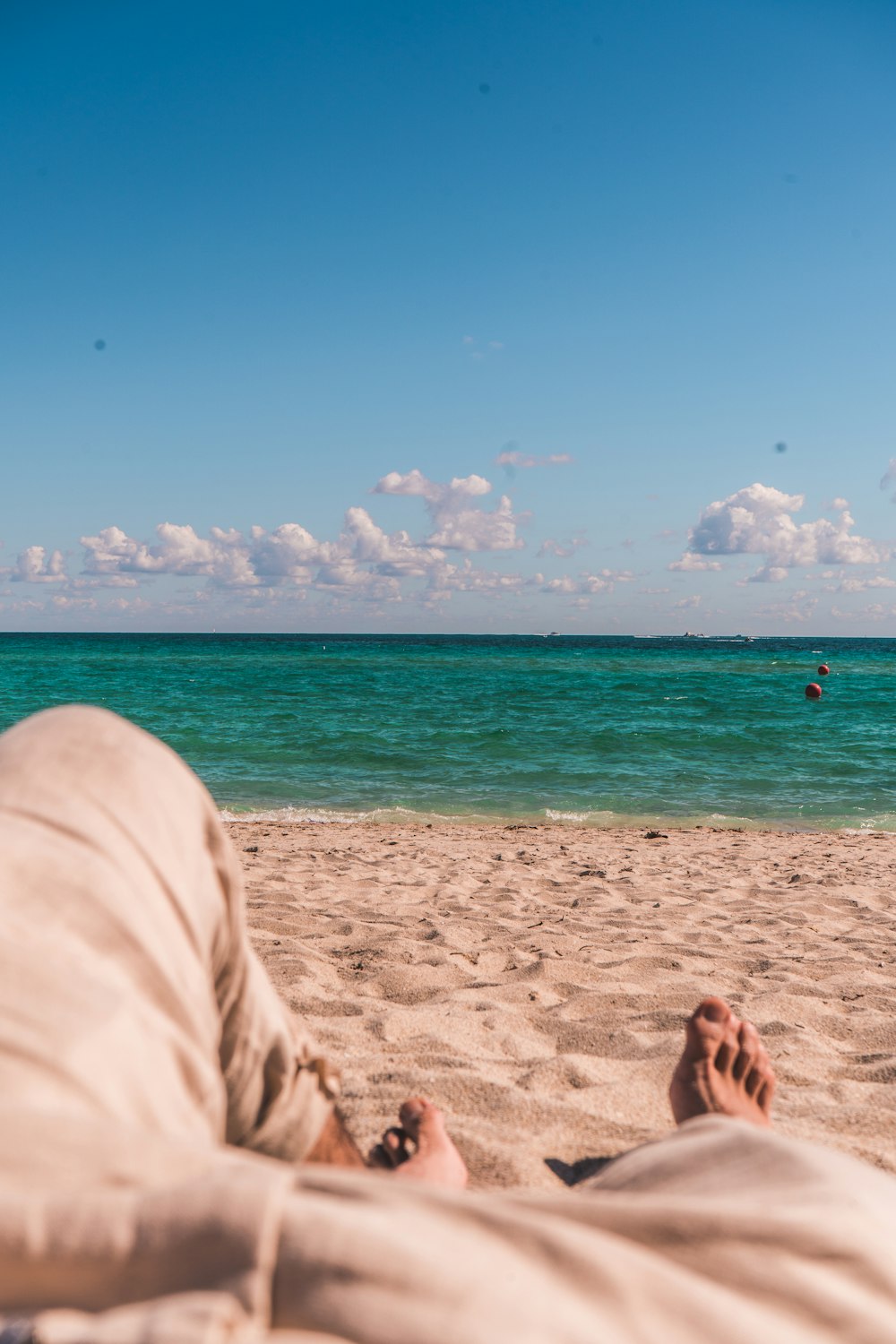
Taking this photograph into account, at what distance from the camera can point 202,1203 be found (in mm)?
685

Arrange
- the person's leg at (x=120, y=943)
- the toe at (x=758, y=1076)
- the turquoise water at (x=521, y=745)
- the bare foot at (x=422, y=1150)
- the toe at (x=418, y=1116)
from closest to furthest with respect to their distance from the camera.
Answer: the person's leg at (x=120, y=943)
the bare foot at (x=422, y=1150)
the toe at (x=418, y=1116)
the toe at (x=758, y=1076)
the turquoise water at (x=521, y=745)

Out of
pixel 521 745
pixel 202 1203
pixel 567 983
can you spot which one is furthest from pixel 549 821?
pixel 202 1203

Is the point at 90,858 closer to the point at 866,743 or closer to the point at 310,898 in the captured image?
the point at 310,898

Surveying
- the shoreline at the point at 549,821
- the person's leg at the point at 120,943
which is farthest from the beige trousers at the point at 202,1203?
the shoreline at the point at 549,821

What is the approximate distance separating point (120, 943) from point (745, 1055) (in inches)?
63.9

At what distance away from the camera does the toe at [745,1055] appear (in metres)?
2.03

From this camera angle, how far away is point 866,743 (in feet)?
40.5

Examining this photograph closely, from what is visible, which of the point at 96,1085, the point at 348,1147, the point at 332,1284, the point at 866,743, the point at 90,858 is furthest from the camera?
the point at 866,743

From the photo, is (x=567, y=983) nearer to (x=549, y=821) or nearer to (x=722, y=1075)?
(x=722, y=1075)

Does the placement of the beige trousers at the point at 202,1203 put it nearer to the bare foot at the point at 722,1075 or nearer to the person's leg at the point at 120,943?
the person's leg at the point at 120,943

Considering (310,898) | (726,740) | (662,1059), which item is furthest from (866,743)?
(662,1059)

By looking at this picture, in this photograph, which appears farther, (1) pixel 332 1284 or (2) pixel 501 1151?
(2) pixel 501 1151

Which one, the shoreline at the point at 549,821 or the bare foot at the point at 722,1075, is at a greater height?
the bare foot at the point at 722,1075

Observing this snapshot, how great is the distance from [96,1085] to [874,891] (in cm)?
468
